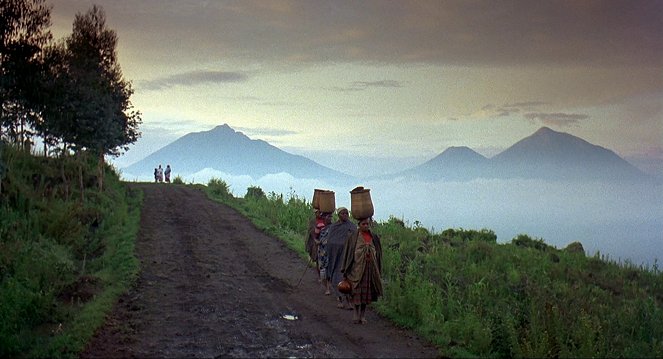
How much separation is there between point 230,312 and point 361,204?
3.94 metres

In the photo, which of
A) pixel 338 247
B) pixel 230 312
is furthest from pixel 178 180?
pixel 230 312

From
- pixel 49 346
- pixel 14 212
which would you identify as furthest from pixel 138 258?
pixel 49 346

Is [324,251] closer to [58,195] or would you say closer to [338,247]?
[338,247]

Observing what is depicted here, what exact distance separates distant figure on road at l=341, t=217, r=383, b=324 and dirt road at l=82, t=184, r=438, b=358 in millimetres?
584

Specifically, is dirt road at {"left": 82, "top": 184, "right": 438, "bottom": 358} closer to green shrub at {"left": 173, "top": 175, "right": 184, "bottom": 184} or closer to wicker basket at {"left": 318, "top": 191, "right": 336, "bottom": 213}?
wicker basket at {"left": 318, "top": 191, "right": 336, "bottom": 213}

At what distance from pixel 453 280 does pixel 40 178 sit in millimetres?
19290

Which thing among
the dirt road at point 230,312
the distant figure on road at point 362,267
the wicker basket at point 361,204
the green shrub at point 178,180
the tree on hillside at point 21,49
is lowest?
the dirt road at point 230,312

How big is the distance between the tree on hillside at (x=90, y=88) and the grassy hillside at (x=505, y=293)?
8369 mm

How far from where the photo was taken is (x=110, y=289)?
14.4 m

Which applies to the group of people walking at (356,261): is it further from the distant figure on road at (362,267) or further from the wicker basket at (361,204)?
the wicker basket at (361,204)

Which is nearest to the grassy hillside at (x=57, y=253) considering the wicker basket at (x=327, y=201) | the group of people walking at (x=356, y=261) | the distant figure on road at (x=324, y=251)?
the distant figure on road at (x=324, y=251)

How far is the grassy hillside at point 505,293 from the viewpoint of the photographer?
36.7 ft

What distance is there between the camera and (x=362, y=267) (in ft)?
39.9

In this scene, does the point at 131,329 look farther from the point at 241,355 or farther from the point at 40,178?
the point at 40,178
